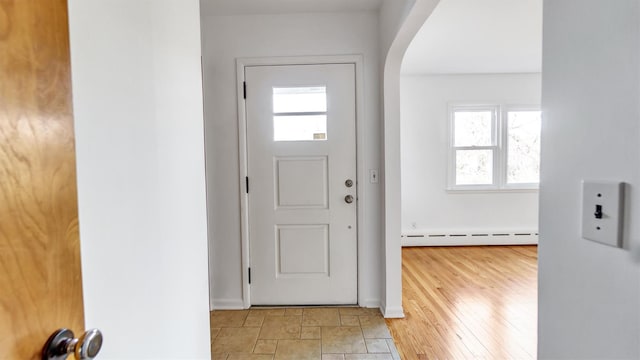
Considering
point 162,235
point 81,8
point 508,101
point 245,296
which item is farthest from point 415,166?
point 81,8

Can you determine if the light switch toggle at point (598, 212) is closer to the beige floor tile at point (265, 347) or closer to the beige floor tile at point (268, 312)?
the beige floor tile at point (265, 347)

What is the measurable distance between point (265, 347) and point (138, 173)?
1.65 metres

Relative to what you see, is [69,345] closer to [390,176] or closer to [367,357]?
[367,357]

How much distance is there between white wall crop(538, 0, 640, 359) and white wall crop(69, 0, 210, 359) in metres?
1.02

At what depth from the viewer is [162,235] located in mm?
978

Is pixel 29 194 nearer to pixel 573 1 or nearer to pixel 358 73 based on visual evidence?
pixel 573 1

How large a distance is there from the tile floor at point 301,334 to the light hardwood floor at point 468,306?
0.57 ft

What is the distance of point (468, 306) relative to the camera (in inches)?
99.3

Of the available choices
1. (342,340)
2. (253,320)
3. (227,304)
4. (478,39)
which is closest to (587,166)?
(342,340)

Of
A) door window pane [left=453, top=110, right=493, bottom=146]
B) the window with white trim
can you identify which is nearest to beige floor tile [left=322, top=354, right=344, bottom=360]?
the window with white trim

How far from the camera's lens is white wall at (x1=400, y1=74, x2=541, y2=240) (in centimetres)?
425

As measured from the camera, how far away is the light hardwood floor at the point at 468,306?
197 cm

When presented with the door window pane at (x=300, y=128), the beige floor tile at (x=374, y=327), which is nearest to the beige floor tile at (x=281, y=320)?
the beige floor tile at (x=374, y=327)

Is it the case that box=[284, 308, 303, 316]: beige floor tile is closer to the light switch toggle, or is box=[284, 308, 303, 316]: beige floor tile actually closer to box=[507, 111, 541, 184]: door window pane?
the light switch toggle
